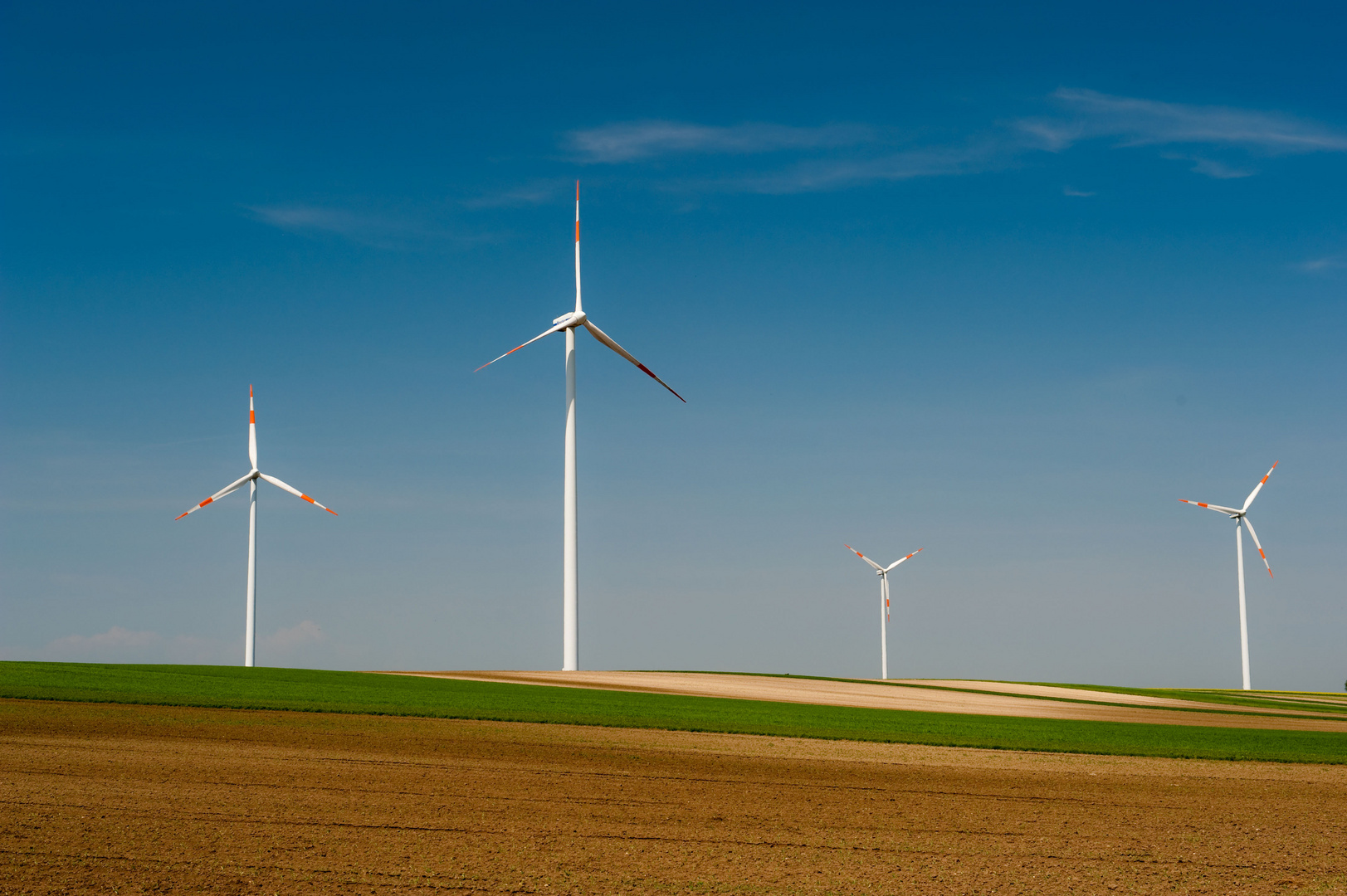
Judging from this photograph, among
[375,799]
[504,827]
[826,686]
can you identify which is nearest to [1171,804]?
[504,827]

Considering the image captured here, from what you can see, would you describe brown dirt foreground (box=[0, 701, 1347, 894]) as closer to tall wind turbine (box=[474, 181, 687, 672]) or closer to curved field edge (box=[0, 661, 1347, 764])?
curved field edge (box=[0, 661, 1347, 764])

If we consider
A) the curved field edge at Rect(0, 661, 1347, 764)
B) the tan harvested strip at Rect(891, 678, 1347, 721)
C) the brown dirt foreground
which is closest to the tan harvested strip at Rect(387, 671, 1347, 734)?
the tan harvested strip at Rect(891, 678, 1347, 721)

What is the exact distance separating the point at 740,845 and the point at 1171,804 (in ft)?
29.1

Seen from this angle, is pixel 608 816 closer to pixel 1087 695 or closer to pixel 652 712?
pixel 652 712

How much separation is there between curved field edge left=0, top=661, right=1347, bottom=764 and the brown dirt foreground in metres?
2.81

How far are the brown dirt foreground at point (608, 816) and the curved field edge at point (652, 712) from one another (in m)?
2.81

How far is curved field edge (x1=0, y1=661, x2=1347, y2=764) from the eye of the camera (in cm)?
2714

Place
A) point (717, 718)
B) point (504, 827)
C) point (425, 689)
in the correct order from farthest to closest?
point (425, 689)
point (717, 718)
point (504, 827)

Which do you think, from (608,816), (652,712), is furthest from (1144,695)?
(608,816)

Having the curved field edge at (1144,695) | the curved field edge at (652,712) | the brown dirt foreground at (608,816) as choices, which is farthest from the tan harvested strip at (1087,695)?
the brown dirt foreground at (608,816)

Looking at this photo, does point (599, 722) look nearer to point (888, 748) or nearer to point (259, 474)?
point (888, 748)

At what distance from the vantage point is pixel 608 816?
15789 millimetres

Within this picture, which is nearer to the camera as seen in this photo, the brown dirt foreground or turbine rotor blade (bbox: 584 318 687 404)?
the brown dirt foreground

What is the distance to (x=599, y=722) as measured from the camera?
27.7 meters
